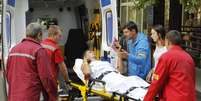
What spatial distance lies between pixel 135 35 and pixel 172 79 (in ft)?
7.00

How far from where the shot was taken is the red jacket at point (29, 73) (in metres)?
6.77

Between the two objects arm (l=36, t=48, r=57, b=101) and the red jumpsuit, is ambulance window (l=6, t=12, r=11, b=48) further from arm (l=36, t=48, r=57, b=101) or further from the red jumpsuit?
arm (l=36, t=48, r=57, b=101)

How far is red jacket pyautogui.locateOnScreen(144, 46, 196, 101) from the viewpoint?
6541mm

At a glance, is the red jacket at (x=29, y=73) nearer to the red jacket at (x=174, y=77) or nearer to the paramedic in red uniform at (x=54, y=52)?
the red jacket at (x=174, y=77)

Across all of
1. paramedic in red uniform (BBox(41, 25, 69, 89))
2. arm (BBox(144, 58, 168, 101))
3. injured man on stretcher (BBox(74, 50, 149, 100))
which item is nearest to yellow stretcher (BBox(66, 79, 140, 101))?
injured man on stretcher (BBox(74, 50, 149, 100))

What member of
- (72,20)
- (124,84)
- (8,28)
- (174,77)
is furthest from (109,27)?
(174,77)

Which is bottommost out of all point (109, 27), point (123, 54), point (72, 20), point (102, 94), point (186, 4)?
point (102, 94)

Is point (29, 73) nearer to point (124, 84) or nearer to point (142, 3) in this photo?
point (124, 84)

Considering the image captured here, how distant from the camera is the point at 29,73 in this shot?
6.84 m

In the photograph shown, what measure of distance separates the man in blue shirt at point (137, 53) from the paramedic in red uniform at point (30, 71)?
6.23 feet

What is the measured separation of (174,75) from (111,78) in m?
2.24

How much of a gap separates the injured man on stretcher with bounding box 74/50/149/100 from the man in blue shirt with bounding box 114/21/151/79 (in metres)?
0.25

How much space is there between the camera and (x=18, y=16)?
961cm

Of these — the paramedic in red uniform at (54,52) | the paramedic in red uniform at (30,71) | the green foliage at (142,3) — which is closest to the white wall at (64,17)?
the green foliage at (142,3)
